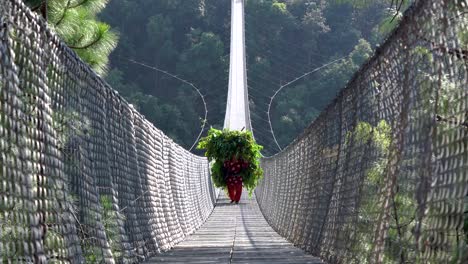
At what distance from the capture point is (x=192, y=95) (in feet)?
166

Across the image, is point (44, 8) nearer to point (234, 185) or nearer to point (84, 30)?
point (84, 30)

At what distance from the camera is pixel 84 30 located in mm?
8281

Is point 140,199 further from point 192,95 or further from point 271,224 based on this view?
point 192,95

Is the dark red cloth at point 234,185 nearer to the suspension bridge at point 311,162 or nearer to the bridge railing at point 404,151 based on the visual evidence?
the suspension bridge at point 311,162

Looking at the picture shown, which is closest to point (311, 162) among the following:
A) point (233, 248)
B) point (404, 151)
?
point (233, 248)

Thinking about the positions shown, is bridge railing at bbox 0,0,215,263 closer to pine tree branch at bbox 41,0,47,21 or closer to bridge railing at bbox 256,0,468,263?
bridge railing at bbox 256,0,468,263

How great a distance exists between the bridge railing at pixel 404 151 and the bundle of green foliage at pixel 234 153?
854 centimetres

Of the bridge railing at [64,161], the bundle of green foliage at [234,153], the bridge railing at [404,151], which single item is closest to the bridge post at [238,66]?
the bundle of green foliage at [234,153]

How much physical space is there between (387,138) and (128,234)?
1697mm

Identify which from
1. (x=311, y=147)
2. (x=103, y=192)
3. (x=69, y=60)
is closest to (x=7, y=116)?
(x=69, y=60)

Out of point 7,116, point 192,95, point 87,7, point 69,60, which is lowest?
point 7,116

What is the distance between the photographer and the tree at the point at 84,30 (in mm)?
7742

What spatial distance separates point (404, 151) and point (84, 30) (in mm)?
5889

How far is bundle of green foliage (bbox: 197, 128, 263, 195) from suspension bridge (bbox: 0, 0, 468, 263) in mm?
7634
